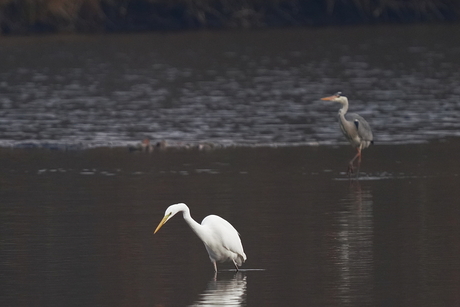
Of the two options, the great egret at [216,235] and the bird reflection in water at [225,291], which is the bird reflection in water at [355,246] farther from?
the great egret at [216,235]

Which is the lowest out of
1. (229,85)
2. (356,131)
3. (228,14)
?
(356,131)

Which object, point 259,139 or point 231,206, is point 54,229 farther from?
point 259,139

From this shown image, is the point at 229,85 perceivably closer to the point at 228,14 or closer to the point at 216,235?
the point at 216,235

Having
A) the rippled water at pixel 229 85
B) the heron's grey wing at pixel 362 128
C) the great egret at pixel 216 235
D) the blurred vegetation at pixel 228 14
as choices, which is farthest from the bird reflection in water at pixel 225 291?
the blurred vegetation at pixel 228 14

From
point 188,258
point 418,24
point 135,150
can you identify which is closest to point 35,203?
point 188,258

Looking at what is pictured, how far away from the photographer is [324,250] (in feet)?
38.7

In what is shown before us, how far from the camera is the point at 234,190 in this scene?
618 inches

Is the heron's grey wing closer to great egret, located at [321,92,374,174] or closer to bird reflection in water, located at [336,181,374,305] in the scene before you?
great egret, located at [321,92,374,174]

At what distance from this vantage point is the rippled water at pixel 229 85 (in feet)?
76.0

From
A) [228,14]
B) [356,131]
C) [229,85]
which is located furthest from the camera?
[228,14]

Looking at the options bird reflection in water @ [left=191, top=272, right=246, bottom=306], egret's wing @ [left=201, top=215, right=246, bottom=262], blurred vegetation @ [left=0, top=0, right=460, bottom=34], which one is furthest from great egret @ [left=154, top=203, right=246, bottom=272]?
blurred vegetation @ [left=0, top=0, right=460, bottom=34]

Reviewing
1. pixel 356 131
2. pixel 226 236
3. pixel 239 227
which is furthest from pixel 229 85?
pixel 226 236

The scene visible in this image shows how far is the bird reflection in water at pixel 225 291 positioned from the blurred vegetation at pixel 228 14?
145 feet

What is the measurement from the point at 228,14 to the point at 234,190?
41893mm
